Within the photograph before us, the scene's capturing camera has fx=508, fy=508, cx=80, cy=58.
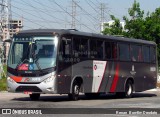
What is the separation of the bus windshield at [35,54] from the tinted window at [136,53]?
7.60 m

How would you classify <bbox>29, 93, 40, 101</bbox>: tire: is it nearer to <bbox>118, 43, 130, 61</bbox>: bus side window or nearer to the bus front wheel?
<bbox>118, 43, 130, 61</bbox>: bus side window

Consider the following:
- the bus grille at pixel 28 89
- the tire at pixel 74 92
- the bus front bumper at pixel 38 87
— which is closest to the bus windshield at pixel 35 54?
the bus front bumper at pixel 38 87

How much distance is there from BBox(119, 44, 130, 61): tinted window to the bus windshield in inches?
242

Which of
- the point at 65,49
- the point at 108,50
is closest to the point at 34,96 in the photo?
the point at 65,49

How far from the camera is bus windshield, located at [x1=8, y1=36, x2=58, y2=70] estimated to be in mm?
21128

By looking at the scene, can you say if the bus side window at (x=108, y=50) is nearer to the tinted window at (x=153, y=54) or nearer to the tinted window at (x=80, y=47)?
the tinted window at (x=80, y=47)

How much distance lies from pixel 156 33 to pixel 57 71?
31.1 m

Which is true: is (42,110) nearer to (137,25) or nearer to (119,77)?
(119,77)

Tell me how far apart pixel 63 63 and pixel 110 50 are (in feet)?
15.1

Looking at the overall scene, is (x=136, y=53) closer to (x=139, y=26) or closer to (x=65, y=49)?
(x=65, y=49)

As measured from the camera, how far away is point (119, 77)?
26.5 metres

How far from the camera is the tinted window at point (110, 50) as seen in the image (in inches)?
992

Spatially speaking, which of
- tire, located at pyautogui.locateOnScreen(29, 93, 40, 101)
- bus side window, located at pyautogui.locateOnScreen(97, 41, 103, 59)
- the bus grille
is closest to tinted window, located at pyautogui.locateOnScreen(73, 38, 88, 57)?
bus side window, located at pyautogui.locateOnScreen(97, 41, 103, 59)

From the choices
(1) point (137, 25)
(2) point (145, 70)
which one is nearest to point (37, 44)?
(2) point (145, 70)
